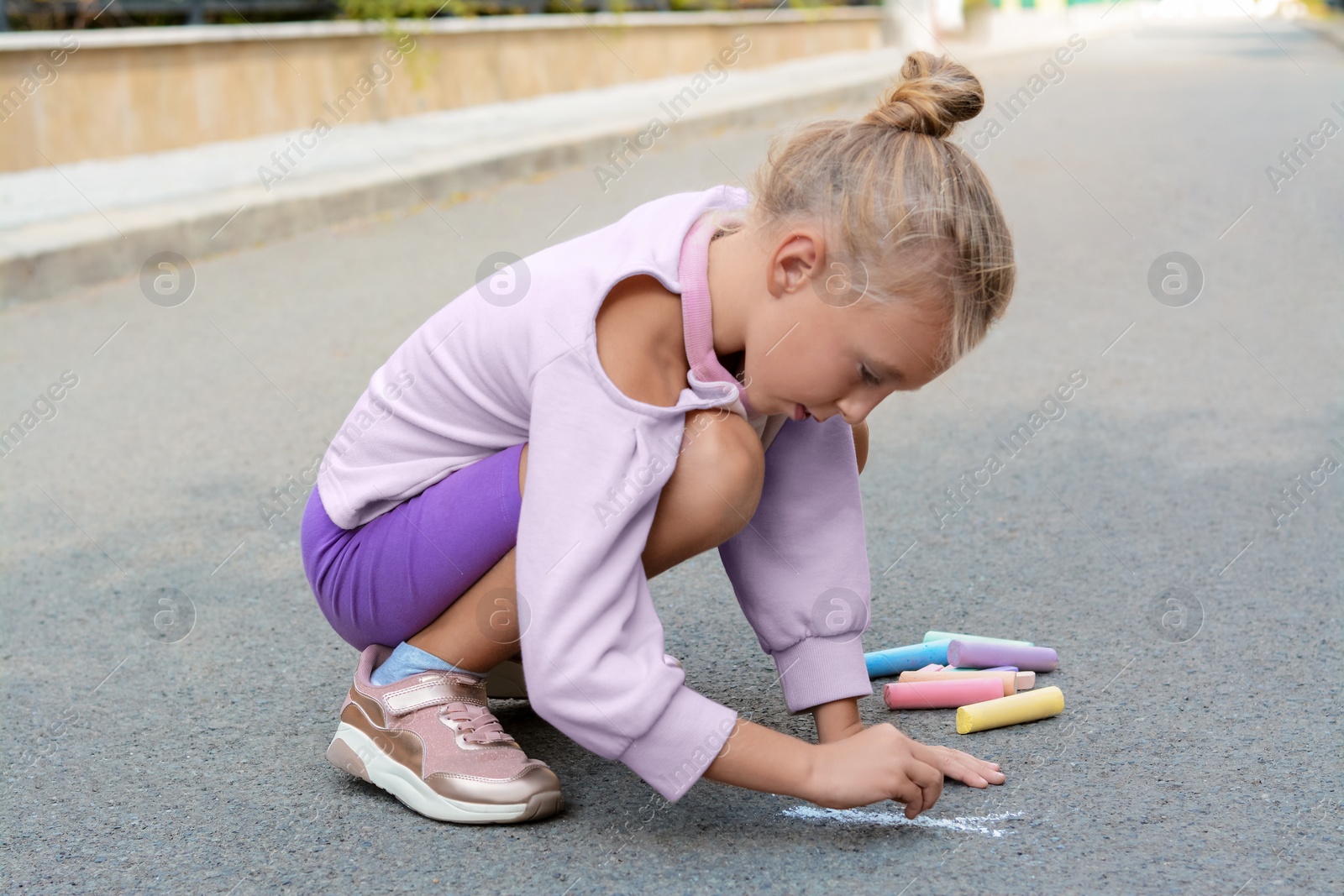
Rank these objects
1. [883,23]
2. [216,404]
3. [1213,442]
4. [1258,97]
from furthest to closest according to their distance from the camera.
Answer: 1. [883,23]
2. [1258,97]
3. [216,404]
4. [1213,442]

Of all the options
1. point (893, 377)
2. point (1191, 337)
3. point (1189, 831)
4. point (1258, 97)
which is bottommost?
point (1258, 97)

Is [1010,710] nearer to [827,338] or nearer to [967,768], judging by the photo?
[967,768]

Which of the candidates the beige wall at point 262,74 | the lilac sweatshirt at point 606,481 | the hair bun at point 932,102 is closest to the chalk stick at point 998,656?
the lilac sweatshirt at point 606,481

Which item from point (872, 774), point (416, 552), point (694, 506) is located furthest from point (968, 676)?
point (416, 552)

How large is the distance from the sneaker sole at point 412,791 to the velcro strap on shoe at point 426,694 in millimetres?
61

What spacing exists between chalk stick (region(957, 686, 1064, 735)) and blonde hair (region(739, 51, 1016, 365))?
0.62m

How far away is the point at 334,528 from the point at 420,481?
0.17 m

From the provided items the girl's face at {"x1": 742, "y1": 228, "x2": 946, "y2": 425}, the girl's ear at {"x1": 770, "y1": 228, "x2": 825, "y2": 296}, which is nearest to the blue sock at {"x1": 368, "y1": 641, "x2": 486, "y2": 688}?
the girl's face at {"x1": 742, "y1": 228, "x2": 946, "y2": 425}

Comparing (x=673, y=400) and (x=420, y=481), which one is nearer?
(x=673, y=400)

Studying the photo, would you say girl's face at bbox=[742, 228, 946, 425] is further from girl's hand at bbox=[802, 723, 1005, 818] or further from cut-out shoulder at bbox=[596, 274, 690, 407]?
girl's hand at bbox=[802, 723, 1005, 818]

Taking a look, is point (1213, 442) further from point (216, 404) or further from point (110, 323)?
point (110, 323)

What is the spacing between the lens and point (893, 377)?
1.72 m

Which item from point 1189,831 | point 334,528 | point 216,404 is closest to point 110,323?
point 216,404

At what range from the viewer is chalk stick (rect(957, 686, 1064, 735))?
6.86 feet
